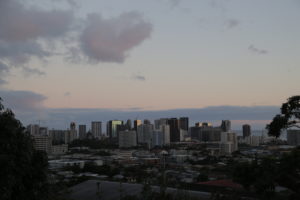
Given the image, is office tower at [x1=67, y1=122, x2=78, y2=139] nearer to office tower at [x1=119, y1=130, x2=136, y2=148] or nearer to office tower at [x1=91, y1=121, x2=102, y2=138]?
office tower at [x1=91, y1=121, x2=102, y2=138]

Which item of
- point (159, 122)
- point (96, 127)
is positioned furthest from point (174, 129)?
point (96, 127)

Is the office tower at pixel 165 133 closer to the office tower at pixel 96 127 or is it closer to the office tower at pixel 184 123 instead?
the office tower at pixel 184 123

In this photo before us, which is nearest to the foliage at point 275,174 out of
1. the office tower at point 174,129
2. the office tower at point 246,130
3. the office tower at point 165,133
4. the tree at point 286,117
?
the tree at point 286,117

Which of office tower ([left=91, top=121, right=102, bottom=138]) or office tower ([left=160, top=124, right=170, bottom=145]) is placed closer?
office tower ([left=160, top=124, right=170, bottom=145])

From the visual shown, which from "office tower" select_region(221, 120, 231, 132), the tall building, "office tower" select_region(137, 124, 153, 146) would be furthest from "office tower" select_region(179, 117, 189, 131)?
the tall building

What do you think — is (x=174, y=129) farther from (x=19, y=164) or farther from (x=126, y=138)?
(x=19, y=164)

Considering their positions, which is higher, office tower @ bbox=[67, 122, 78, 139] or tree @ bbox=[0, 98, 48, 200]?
tree @ bbox=[0, 98, 48, 200]

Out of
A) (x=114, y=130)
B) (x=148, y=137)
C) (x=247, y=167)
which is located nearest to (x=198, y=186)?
(x=247, y=167)
